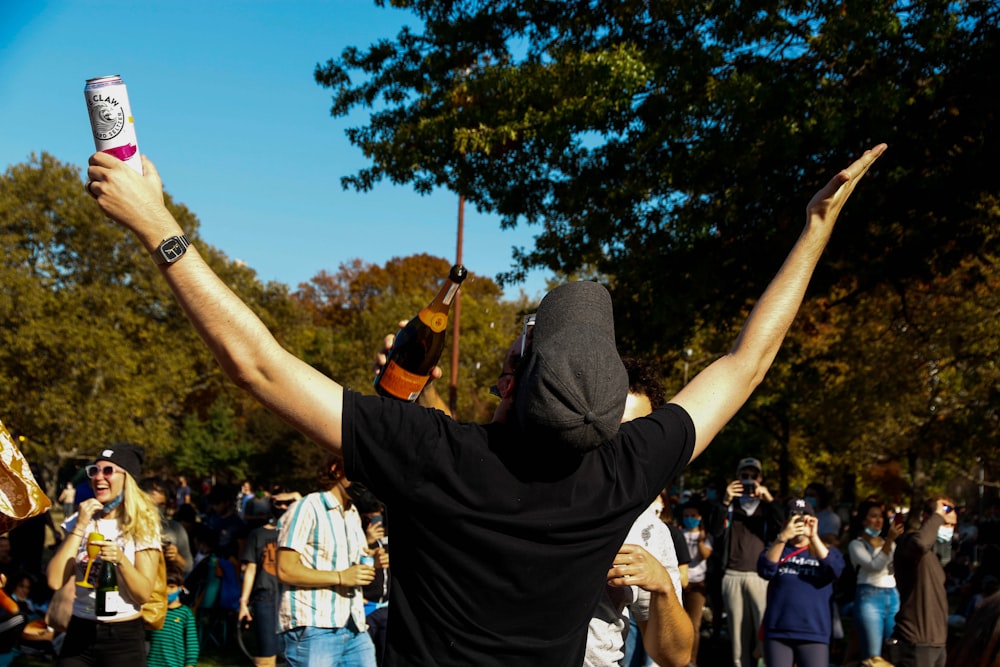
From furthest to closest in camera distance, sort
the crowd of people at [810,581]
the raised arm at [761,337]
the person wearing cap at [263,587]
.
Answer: the person wearing cap at [263,587]
the crowd of people at [810,581]
the raised arm at [761,337]

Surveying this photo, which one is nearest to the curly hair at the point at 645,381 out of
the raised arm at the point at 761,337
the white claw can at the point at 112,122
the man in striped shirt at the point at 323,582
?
the raised arm at the point at 761,337

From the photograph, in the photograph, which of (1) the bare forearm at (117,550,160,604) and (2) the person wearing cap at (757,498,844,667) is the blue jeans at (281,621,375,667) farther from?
(2) the person wearing cap at (757,498,844,667)

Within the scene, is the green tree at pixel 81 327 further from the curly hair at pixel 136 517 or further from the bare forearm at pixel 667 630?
the bare forearm at pixel 667 630

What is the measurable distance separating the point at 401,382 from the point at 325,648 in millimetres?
3042

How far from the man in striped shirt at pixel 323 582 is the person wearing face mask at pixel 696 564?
550cm

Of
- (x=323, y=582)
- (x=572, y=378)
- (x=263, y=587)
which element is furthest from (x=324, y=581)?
(x=263, y=587)

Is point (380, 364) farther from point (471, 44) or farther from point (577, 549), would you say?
point (471, 44)

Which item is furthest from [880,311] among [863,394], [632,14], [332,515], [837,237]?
[332,515]

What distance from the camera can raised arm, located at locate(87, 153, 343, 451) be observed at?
199 centimetres

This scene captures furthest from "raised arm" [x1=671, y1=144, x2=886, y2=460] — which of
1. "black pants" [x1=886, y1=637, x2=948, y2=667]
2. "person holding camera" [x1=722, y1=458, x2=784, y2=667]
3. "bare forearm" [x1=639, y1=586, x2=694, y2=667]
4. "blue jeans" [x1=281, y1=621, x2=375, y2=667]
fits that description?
"person holding camera" [x1=722, y1=458, x2=784, y2=667]

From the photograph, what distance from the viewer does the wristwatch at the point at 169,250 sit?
78.1 inches

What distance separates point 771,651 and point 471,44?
21.6 feet

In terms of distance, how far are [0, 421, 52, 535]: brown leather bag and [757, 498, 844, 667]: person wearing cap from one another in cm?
667

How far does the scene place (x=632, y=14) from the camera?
9859 millimetres
